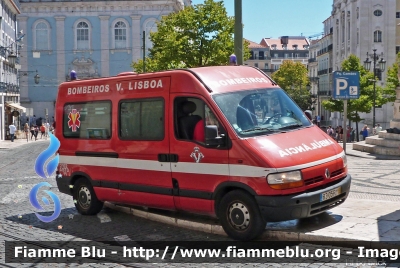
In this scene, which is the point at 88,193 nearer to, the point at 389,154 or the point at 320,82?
the point at 389,154

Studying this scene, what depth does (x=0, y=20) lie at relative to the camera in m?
53.6

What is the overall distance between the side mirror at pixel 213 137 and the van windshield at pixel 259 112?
0.27 meters

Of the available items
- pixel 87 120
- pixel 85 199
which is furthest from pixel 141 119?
pixel 85 199

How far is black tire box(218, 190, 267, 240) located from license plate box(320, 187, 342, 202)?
916mm

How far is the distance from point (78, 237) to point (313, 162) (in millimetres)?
3860

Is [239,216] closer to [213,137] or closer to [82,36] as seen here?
[213,137]

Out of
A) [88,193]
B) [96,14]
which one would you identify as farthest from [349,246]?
[96,14]

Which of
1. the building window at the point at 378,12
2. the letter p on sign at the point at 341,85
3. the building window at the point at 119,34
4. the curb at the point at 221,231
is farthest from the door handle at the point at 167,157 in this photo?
the building window at the point at 119,34

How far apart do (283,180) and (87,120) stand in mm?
4720

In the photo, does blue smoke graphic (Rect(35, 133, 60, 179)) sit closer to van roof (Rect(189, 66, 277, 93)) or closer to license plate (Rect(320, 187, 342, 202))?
van roof (Rect(189, 66, 277, 93))

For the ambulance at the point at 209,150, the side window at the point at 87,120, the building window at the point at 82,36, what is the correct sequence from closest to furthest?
the ambulance at the point at 209,150 → the side window at the point at 87,120 → the building window at the point at 82,36

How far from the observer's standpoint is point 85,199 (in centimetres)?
1183

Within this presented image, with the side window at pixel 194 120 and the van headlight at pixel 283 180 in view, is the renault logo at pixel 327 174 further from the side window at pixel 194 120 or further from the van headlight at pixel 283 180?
the side window at pixel 194 120

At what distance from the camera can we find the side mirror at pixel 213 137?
8.95 metres
